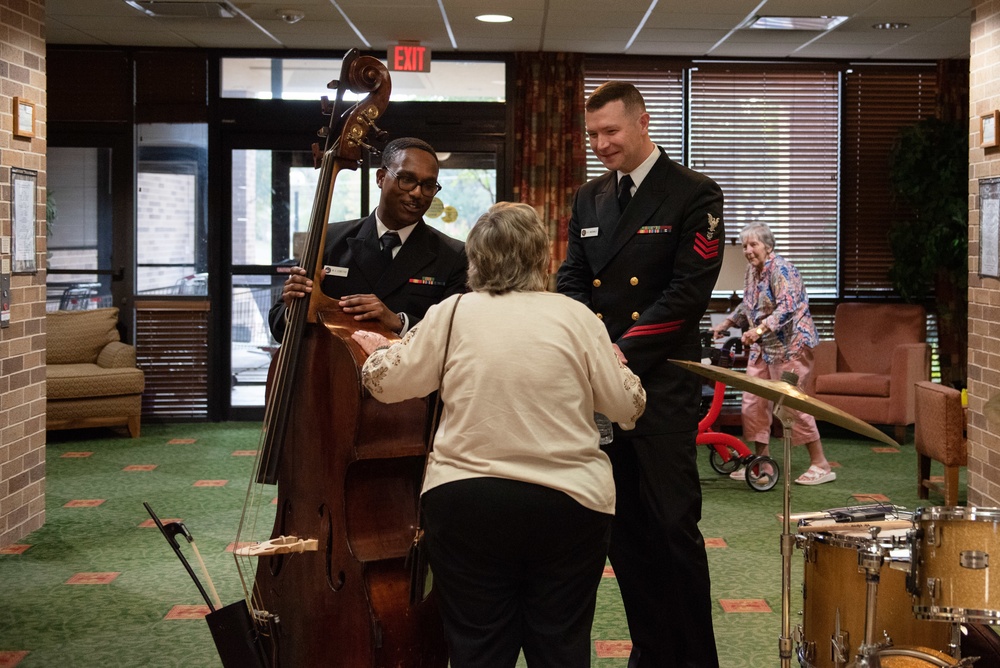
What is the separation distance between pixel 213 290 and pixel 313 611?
646 cm

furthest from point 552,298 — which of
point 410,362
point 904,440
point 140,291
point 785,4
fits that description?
point 140,291

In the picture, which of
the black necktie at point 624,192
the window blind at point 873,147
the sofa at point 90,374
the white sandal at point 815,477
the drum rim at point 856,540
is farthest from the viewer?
the window blind at point 873,147

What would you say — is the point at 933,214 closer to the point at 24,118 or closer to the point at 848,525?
the point at 848,525

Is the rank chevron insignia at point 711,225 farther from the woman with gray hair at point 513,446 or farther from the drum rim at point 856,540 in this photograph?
the drum rim at point 856,540

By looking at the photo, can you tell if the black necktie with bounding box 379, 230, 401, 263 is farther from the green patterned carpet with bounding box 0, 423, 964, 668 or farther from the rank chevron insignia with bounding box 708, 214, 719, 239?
the green patterned carpet with bounding box 0, 423, 964, 668

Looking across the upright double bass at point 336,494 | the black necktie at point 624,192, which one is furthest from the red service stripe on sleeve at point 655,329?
the upright double bass at point 336,494

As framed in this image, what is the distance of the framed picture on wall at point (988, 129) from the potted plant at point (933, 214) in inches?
122

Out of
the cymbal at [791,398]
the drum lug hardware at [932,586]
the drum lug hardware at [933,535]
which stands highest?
the cymbal at [791,398]

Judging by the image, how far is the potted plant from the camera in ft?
26.7

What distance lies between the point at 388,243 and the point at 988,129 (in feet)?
11.4

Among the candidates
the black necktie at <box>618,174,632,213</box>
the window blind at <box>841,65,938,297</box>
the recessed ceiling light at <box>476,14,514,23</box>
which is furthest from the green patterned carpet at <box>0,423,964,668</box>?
the recessed ceiling light at <box>476,14,514,23</box>

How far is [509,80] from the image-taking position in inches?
337

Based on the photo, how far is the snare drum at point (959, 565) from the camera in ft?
7.83

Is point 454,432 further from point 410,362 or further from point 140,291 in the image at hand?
point 140,291
